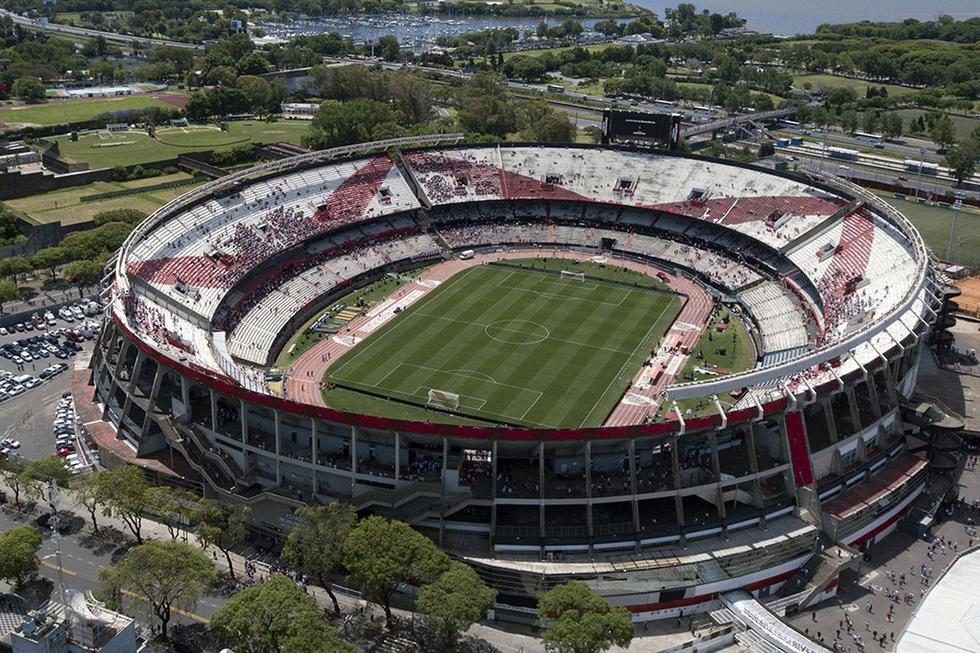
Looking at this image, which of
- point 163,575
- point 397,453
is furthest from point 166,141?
point 163,575

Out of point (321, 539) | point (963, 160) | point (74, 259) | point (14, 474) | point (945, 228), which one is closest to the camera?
point (321, 539)

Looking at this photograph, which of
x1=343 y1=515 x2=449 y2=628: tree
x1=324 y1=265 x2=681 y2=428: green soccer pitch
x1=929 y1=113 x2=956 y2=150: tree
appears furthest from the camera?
x1=929 y1=113 x2=956 y2=150: tree

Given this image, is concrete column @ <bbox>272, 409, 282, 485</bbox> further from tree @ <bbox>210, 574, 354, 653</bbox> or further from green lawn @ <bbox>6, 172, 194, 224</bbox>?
green lawn @ <bbox>6, 172, 194, 224</bbox>

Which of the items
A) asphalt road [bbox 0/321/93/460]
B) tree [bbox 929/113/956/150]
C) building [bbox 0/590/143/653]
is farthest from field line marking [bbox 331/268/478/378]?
tree [bbox 929/113/956/150]

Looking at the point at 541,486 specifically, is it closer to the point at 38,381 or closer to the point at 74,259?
the point at 38,381

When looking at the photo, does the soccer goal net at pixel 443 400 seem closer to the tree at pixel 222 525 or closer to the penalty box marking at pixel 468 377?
the penalty box marking at pixel 468 377

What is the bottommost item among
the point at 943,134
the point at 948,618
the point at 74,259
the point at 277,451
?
the point at 948,618

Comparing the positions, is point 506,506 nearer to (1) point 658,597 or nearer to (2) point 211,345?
(1) point 658,597
